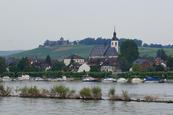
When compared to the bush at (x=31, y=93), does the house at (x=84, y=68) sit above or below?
above

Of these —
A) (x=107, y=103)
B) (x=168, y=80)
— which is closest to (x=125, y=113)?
(x=107, y=103)

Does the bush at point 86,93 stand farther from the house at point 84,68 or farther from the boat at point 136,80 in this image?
the house at point 84,68

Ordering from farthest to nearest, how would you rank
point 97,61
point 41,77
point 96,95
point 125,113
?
point 97,61 < point 41,77 < point 96,95 < point 125,113

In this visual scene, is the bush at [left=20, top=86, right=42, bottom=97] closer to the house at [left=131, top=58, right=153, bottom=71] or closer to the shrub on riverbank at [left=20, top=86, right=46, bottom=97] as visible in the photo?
the shrub on riverbank at [left=20, top=86, right=46, bottom=97]

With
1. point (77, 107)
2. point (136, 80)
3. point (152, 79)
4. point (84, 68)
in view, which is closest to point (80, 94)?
point (77, 107)

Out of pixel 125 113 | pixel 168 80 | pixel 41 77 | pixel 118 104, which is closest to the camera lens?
pixel 125 113

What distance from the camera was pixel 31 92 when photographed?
68938mm

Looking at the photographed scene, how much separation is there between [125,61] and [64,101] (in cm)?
11018

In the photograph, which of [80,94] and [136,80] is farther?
[136,80]

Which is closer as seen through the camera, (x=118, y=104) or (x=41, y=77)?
(x=118, y=104)

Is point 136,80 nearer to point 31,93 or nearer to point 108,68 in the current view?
point 108,68

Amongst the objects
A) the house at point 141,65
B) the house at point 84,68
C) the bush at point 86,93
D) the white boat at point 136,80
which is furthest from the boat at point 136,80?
the bush at point 86,93

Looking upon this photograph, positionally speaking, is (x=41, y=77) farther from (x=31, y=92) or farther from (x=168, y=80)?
(x=31, y=92)

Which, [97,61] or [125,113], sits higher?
[97,61]
